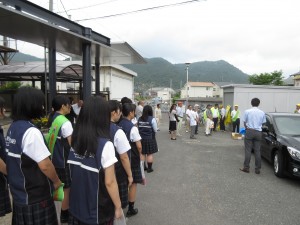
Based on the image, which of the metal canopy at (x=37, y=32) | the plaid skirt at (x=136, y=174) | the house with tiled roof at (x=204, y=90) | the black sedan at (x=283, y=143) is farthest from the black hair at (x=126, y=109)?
the house with tiled roof at (x=204, y=90)

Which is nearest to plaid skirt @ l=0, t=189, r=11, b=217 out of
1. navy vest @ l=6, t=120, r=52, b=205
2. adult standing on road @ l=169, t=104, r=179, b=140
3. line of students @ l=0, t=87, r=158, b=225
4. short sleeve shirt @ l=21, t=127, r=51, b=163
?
line of students @ l=0, t=87, r=158, b=225

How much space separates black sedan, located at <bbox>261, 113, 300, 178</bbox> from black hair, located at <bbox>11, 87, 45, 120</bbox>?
5358 mm

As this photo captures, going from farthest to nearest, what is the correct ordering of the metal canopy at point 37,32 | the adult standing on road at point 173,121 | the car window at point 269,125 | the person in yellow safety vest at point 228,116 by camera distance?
the person in yellow safety vest at point 228,116 < the adult standing on road at point 173,121 < the car window at point 269,125 < the metal canopy at point 37,32

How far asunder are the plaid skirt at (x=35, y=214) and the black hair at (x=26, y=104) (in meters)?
0.82

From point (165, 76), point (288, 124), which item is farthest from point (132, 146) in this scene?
point (165, 76)

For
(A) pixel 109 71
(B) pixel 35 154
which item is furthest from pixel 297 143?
(A) pixel 109 71

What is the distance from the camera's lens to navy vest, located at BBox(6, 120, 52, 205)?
226 cm

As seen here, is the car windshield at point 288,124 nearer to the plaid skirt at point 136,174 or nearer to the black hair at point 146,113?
the black hair at point 146,113

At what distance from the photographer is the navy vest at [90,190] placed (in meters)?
2.12

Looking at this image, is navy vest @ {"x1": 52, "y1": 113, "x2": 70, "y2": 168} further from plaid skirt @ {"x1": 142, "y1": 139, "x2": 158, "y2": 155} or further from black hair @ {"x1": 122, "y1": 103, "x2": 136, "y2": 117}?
plaid skirt @ {"x1": 142, "y1": 139, "x2": 158, "y2": 155}

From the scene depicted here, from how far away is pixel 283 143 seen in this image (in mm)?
6020

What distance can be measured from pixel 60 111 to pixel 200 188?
11.0ft

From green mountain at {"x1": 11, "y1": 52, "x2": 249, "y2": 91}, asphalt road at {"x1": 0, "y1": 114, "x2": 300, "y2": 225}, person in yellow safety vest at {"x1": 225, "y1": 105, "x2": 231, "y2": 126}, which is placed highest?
green mountain at {"x1": 11, "y1": 52, "x2": 249, "y2": 91}

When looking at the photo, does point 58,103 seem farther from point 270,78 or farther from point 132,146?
point 270,78
